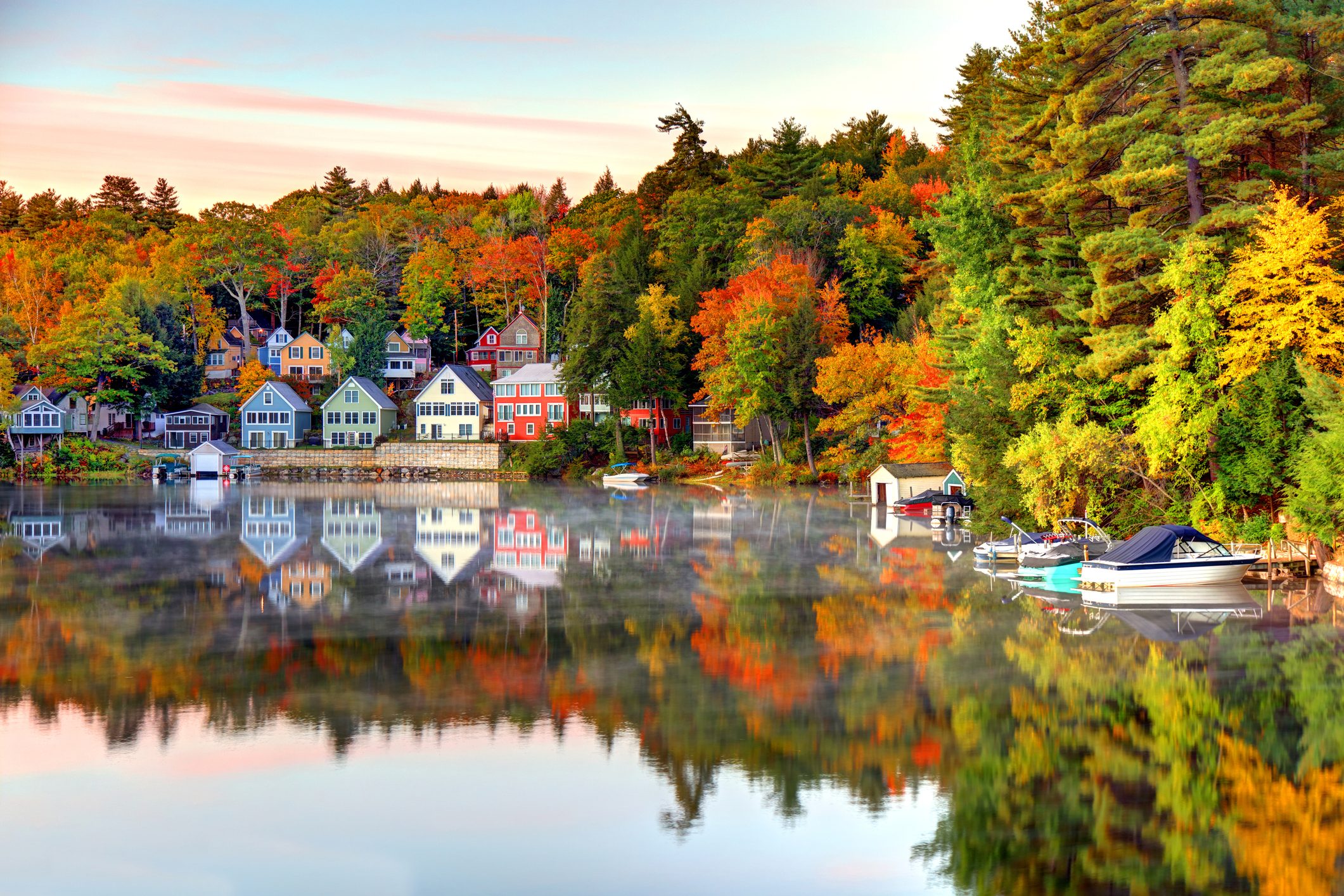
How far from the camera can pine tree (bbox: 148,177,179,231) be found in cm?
14500

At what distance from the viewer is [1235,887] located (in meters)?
13.3

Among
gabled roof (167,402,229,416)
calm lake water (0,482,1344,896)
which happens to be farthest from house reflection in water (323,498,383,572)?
gabled roof (167,402,229,416)

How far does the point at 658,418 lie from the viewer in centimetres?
9806

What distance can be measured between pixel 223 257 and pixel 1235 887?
11582 cm

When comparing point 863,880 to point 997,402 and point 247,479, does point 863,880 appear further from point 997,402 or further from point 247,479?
point 247,479

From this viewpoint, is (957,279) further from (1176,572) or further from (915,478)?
(1176,572)

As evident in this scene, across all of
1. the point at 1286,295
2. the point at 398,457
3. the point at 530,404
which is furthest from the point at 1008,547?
the point at 398,457

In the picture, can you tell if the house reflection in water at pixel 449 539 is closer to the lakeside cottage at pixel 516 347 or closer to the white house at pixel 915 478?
the white house at pixel 915 478

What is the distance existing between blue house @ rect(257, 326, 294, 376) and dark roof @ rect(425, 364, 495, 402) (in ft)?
59.1

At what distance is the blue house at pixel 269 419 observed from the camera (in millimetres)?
103562

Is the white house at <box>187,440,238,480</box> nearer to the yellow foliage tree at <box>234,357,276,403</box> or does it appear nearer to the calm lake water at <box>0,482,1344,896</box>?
the yellow foliage tree at <box>234,357,276,403</box>

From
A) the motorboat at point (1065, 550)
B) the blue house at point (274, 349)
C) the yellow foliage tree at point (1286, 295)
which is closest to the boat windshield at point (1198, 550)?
the motorboat at point (1065, 550)

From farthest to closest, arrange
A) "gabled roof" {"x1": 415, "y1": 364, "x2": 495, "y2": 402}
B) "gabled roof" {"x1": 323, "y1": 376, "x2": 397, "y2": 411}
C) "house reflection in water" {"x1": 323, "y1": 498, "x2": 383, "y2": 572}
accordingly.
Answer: "gabled roof" {"x1": 415, "y1": 364, "x2": 495, "y2": 402} → "gabled roof" {"x1": 323, "y1": 376, "x2": 397, "y2": 411} → "house reflection in water" {"x1": 323, "y1": 498, "x2": 383, "y2": 572}

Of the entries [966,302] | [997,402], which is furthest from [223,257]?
[997,402]
